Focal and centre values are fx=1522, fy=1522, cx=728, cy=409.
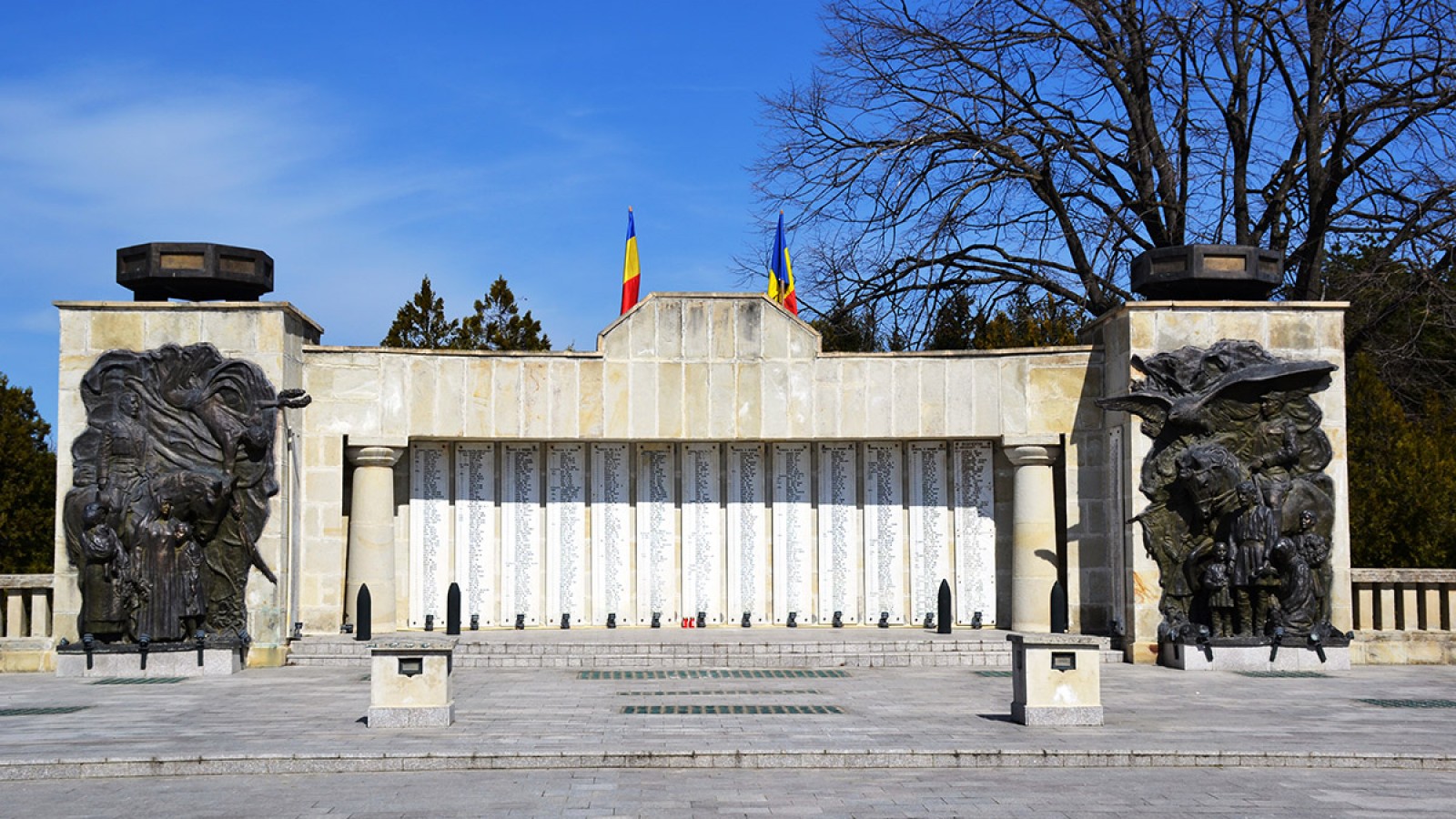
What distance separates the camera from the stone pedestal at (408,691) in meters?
13.5

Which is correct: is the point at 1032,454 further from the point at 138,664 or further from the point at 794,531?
the point at 138,664

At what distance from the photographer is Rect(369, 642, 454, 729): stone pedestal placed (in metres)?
13.5

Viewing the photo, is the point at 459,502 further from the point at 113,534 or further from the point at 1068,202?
the point at 1068,202

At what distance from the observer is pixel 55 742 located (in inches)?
492

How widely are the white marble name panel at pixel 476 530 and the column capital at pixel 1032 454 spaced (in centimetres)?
745

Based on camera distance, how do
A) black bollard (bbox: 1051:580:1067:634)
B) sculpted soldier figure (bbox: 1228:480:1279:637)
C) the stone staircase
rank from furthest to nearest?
black bollard (bbox: 1051:580:1067:634), the stone staircase, sculpted soldier figure (bbox: 1228:480:1279:637)

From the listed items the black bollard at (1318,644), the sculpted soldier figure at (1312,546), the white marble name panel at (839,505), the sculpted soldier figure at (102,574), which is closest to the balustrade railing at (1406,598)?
the sculpted soldier figure at (1312,546)

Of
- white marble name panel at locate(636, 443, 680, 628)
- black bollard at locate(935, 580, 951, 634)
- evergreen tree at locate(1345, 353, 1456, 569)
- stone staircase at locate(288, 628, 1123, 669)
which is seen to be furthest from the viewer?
evergreen tree at locate(1345, 353, 1456, 569)

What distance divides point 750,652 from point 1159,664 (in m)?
5.25

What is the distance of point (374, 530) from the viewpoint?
68.4 ft

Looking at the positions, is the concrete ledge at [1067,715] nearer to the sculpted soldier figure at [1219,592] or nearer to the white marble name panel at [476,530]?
the sculpted soldier figure at [1219,592]

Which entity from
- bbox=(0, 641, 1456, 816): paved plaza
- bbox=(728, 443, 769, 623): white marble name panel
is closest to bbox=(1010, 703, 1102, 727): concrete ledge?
bbox=(0, 641, 1456, 816): paved plaza

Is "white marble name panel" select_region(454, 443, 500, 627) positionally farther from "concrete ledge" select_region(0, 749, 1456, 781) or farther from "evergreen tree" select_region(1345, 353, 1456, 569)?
"evergreen tree" select_region(1345, 353, 1456, 569)

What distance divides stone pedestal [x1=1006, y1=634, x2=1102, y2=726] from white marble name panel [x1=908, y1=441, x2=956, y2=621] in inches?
345
